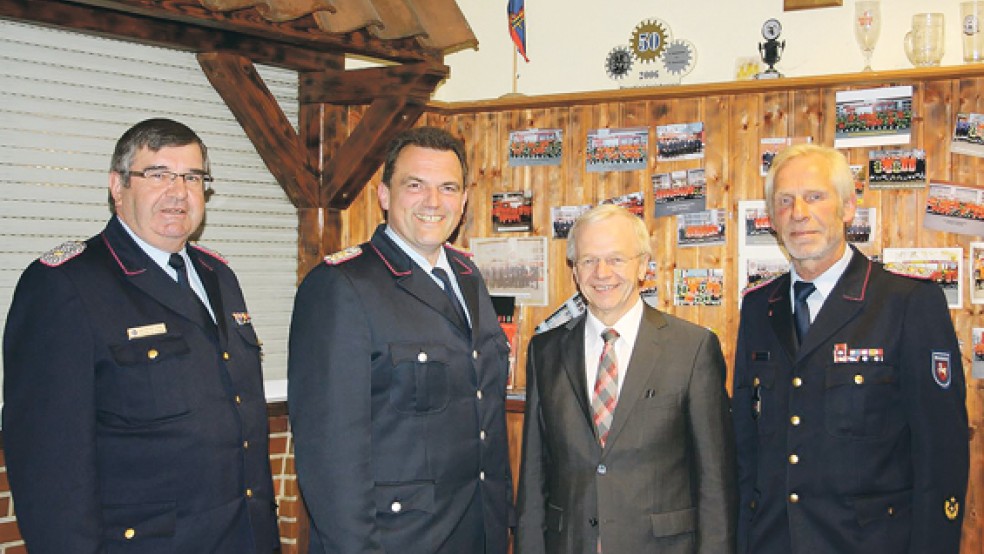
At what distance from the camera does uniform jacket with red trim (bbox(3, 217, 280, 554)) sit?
90.6 inches

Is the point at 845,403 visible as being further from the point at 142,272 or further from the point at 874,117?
the point at 142,272

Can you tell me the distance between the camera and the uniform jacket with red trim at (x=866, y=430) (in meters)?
2.65

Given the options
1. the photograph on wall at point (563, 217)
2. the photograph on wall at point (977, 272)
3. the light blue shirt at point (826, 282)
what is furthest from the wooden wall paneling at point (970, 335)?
the photograph on wall at point (563, 217)

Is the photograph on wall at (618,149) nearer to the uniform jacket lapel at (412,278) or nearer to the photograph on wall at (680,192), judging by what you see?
the photograph on wall at (680,192)

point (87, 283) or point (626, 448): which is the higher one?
point (87, 283)

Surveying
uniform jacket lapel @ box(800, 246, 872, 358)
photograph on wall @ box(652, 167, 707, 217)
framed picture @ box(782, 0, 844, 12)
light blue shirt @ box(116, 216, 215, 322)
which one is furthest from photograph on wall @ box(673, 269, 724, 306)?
light blue shirt @ box(116, 216, 215, 322)

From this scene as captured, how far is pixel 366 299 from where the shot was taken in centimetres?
263

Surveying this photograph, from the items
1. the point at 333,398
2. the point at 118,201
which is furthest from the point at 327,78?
the point at 333,398

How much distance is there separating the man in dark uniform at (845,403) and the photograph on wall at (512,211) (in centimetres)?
199

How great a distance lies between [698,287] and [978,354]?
1237 mm

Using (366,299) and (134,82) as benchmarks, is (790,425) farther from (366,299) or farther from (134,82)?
(134,82)

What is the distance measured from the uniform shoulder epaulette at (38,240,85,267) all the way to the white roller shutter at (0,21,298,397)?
1474 mm

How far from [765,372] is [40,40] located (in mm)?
3172

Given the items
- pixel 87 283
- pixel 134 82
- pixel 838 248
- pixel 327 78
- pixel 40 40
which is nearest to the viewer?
pixel 87 283
